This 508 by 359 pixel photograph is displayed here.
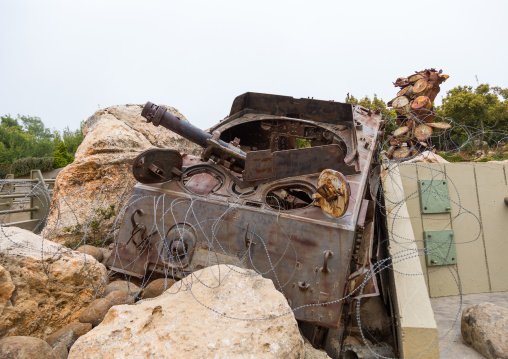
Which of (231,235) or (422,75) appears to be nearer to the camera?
(231,235)

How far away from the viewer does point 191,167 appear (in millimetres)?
5547

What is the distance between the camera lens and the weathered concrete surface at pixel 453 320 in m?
4.34

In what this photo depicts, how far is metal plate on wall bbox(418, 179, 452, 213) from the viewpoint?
21.6 feet

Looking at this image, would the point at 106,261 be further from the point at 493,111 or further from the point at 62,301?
the point at 493,111

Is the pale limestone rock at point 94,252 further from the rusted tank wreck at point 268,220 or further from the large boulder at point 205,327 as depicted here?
the large boulder at point 205,327

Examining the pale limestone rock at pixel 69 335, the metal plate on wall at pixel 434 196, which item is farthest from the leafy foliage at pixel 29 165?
the pale limestone rock at pixel 69 335

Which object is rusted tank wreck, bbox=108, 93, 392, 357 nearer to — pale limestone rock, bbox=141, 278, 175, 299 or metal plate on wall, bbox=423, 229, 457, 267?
pale limestone rock, bbox=141, 278, 175, 299

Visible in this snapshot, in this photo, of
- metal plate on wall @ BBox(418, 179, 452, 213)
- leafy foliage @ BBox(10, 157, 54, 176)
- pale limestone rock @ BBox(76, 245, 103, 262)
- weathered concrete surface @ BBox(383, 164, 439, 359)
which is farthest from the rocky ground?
leafy foliage @ BBox(10, 157, 54, 176)

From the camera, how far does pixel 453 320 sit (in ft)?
17.6

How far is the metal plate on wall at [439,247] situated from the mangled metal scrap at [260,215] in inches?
61.7

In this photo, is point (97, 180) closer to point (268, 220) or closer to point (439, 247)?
point (268, 220)

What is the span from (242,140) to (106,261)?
299cm

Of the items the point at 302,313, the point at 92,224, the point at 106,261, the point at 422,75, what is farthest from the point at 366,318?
the point at 422,75

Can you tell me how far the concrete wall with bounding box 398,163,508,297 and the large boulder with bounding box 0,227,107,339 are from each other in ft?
15.4
